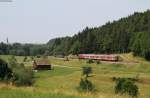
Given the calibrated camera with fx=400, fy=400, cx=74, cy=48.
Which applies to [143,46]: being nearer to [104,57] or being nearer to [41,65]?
[104,57]

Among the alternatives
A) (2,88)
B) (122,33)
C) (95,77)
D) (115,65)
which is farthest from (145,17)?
(2,88)

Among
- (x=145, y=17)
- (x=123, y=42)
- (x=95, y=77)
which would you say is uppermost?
(x=145, y=17)

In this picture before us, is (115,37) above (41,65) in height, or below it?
above

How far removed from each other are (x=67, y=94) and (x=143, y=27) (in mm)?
→ 172572

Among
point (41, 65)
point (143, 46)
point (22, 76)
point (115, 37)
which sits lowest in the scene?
point (22, 76)

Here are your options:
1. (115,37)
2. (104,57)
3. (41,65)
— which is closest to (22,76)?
(41,65)

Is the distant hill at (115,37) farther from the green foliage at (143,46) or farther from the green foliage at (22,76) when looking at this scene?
the green foliage at (22,76)

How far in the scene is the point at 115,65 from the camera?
113 meters

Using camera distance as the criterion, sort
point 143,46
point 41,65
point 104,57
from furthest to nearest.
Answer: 1. point 143,46
2. point 104,57
3. point 41,65

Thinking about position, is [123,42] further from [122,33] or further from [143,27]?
[143,27]

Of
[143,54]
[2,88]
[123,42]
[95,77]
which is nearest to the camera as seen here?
[2,88]

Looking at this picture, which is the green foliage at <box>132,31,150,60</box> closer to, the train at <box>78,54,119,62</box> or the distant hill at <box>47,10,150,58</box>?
the train at <box>78,54,119,62</box>

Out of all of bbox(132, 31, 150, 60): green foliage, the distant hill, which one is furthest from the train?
the distant hill

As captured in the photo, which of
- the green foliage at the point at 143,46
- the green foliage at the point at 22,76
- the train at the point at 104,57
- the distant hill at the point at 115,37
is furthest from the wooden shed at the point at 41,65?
the distant hill at the point at 115,37
